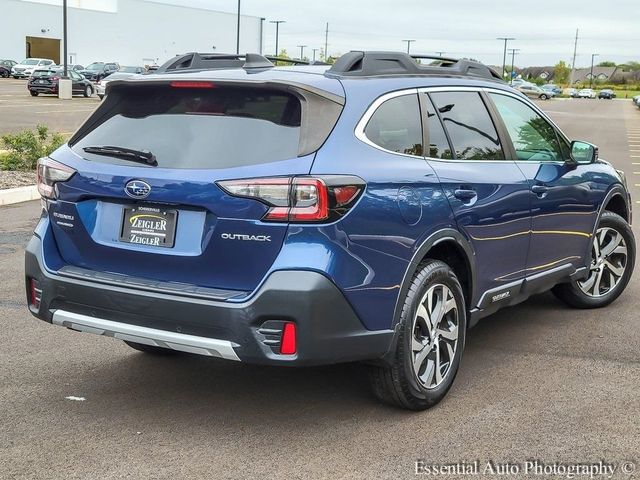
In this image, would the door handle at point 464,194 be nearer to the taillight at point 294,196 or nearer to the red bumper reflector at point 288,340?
the taillight at point 294,196

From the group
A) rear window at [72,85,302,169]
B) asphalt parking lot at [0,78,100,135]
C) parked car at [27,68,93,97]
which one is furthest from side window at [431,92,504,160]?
parked car at [27,68,93,97]

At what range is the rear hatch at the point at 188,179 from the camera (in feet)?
12.7

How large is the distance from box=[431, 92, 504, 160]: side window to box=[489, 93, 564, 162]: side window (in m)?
0.22

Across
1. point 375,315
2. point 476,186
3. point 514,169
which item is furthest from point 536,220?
point 375,315

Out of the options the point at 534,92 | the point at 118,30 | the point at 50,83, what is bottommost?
the point at 534,92

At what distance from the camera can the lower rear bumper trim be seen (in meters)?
3.87

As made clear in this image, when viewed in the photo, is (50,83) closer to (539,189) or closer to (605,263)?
(605,263)

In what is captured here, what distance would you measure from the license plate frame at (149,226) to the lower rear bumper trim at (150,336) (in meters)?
0.40

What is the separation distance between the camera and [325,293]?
380cm

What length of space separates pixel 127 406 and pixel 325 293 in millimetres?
1439

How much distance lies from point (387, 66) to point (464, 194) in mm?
820

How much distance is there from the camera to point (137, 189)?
13.3ft

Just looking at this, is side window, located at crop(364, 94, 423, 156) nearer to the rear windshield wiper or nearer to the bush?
the rear windshield wiper

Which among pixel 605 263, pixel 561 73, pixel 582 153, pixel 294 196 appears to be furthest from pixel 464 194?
pixel 561 73
